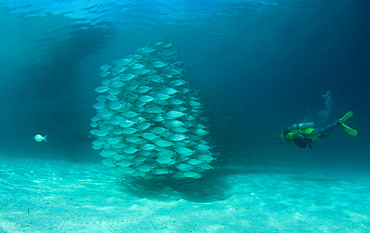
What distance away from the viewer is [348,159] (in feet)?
95.9

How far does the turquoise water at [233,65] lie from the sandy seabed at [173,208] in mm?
103

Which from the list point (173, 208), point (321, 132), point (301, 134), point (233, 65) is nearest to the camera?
point (173, 208)

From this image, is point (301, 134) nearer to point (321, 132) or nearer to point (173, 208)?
point (321, 132)

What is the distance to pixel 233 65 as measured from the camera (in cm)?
2617

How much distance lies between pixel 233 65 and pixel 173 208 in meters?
23.2

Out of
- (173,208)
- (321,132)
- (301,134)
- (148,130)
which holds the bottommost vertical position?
(173,208)

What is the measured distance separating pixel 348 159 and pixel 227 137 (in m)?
23.4

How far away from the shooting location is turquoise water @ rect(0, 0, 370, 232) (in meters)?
11.8

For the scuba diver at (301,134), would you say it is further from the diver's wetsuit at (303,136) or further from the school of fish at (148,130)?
the school of fish at (148,130)

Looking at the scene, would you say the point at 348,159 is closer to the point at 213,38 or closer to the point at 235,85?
the point at 235,85

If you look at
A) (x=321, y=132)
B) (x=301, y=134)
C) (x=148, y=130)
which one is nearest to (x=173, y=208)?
(x=148, y=130)

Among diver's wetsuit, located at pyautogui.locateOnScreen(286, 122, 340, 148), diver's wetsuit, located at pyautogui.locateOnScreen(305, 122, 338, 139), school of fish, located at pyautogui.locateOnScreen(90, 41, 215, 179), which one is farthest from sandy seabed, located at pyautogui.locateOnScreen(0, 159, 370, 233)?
diver's wetsuit, located at pyautogui.locateOnScreen(305, 122, 338, 139)

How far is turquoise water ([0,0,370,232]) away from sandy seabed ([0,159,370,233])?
0.10 metres

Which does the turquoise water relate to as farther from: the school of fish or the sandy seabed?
the school of fish
